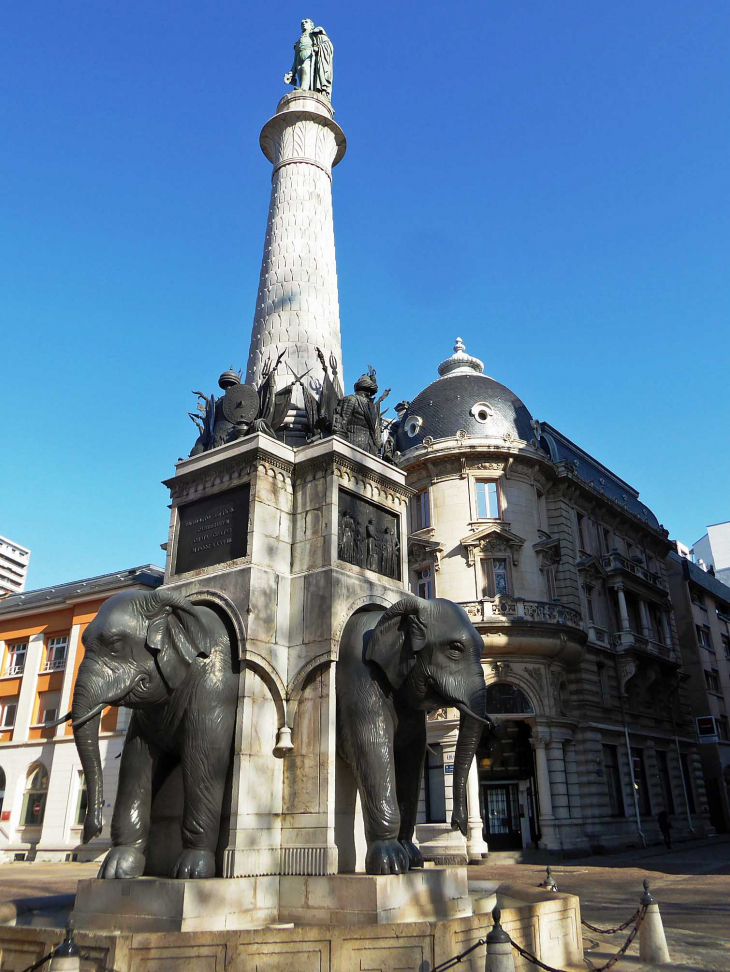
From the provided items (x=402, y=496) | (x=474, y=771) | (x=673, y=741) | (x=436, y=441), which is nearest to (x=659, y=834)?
(x=673, y=741)

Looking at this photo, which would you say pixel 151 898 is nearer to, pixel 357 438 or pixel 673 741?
pixel 357 438

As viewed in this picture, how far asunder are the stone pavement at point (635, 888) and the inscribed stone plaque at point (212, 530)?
454cm

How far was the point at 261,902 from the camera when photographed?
23.7 feet

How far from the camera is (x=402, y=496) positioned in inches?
412

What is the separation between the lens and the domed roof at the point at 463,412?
36094 millimetres

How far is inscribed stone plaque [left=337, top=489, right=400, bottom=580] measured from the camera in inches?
362

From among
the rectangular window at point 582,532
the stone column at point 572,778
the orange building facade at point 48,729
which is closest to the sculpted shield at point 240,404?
the orange building facade at point 48,729

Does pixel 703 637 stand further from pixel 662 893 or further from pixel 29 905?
pixel 29 905

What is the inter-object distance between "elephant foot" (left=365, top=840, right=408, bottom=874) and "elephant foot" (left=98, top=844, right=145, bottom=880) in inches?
84.2

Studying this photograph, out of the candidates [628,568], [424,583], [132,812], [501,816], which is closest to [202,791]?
[132,812]

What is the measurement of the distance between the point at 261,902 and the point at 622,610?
34380 mm

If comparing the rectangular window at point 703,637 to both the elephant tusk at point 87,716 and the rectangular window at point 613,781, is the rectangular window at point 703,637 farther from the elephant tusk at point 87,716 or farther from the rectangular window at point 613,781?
the elephant tusk at point 87,716

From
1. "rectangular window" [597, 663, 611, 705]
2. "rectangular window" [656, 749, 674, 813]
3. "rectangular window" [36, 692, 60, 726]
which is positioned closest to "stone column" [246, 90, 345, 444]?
"rectangular window" [36, 692, 60, 726]

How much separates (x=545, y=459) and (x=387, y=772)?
1160 inches
